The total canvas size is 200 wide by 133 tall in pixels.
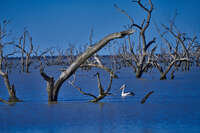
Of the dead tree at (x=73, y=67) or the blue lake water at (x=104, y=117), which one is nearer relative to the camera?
the blue lake water at (x=104, y=117)

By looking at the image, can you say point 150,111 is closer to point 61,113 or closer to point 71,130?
point 61,113

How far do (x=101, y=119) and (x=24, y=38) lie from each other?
71.4 feet

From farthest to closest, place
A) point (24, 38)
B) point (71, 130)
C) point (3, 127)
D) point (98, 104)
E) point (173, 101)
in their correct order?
point (24, 38) < point (173, 101) < point (98, 104) < point (3, 127) < point (71, 130)

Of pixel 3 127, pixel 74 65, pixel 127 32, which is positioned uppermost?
pixel 127 32

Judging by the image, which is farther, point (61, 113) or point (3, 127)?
point (61, 113)

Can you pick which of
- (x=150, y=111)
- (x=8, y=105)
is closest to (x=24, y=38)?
(x=8, y=105)

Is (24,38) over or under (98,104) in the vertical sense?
over

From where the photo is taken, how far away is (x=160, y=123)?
648cm

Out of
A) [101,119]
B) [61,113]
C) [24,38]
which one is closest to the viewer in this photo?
[101,119]

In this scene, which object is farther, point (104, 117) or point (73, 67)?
point (73, 67)

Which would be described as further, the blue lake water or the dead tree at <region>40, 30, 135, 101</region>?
the dead tree at <region>40, 30, 135, 101</region>

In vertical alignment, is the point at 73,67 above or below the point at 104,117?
above

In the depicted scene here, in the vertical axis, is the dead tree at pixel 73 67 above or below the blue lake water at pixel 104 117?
above

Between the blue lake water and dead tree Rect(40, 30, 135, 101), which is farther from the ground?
dead tree Rect(40, 30, 135, 101)
